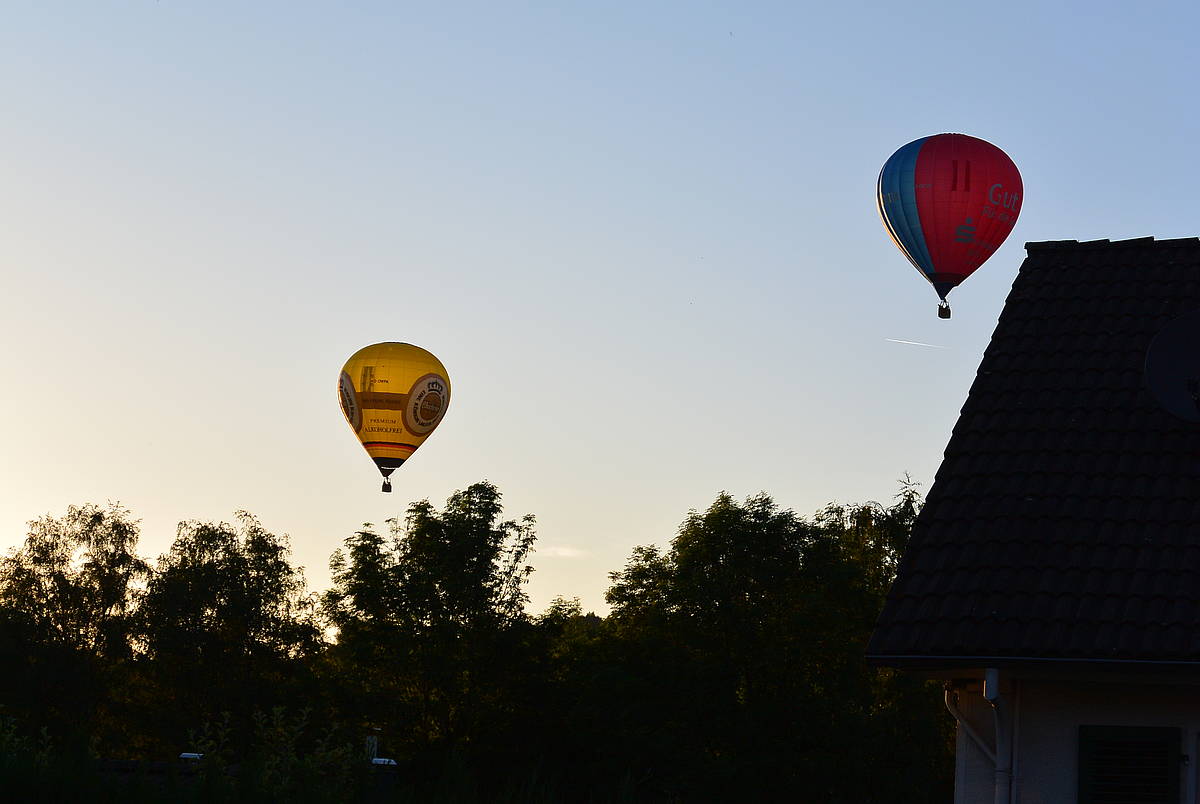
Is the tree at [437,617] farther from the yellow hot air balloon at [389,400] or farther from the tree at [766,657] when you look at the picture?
the yellow hot air balloon at [389,400]

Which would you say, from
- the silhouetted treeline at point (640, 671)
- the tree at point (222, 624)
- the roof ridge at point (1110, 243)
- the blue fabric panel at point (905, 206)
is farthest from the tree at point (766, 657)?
the roof ridge at point (1110, 243)

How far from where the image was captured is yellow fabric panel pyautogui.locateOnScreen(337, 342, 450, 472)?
28.9m

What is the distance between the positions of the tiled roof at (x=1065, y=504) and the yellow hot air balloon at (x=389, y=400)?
16.7 metres

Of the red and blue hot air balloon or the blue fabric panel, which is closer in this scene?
the red and blue hot air balloon

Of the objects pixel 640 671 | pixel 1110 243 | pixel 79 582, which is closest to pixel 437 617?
pixel 640 671

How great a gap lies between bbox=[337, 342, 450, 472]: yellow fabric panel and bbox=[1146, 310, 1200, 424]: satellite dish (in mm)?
18974

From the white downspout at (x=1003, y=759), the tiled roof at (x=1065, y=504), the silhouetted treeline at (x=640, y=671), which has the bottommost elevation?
the white downspout at (x=1003, y=759)

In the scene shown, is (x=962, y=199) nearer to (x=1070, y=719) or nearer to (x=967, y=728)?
(x=967, y=728)

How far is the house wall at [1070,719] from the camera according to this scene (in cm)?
1070

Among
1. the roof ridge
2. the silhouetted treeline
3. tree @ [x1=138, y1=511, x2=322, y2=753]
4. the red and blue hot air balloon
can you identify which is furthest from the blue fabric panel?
tree @ [x1=138, y1=511, x2=322, y2=753]

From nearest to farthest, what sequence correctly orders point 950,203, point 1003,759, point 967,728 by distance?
point 1003,759 → point 967,728 → point 950,203

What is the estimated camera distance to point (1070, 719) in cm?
1076

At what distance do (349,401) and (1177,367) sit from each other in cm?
1973

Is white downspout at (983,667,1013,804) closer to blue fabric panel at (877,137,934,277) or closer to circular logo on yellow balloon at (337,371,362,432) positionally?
blue fabric panel at (877,137,934,277)
